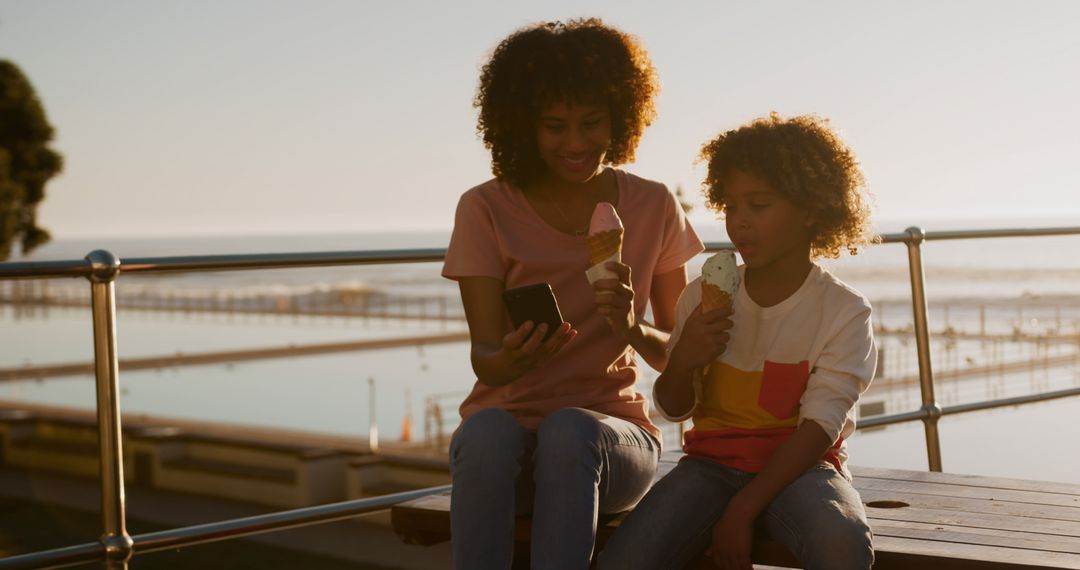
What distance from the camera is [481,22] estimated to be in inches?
1035

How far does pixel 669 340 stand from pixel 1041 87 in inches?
1224

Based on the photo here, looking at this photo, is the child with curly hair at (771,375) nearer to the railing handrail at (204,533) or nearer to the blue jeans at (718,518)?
the blue jeans at (718,518)

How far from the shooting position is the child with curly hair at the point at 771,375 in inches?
61.8

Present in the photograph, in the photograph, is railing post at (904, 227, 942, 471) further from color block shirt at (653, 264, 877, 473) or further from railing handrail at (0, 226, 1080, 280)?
color block shirt at (653, 264, 877, 473)

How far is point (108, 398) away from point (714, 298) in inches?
40.9

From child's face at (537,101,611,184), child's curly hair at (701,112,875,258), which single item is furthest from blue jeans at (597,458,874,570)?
child's face at (537,101,611,184)

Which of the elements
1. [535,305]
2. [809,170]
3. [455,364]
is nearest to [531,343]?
[535,305]

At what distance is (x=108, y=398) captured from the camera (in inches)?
77.5

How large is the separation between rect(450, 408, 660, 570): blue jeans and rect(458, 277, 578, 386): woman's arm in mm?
80

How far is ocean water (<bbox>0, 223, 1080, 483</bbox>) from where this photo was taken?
13102mm

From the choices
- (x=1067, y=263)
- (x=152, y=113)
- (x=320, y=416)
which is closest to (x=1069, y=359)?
(x=1067, y=263)

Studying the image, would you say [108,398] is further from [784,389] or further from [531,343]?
[784,389]

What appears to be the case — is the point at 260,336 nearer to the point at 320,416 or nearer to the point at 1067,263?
the point at 320,416

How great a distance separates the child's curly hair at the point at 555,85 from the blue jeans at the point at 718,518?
0.57m
